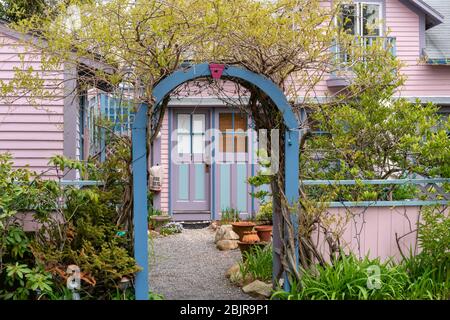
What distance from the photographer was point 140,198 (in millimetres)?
6234

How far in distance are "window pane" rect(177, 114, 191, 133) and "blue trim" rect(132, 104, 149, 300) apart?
7657 millimetres

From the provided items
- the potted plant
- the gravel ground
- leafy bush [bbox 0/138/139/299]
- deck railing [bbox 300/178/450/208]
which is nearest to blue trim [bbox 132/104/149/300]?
leafy bush [bbox 0/138/139/299]

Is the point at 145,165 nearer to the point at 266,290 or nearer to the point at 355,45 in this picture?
the point at 266,290

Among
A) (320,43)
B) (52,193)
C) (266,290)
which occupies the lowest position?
(266,290)

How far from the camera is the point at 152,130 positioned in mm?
6512

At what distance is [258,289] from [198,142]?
7007 millimetres

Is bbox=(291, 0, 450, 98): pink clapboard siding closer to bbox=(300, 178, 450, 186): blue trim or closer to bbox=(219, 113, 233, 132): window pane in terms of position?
bbox=(219, 113, 233, 132): window pane

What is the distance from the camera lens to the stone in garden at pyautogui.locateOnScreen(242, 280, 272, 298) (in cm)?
718

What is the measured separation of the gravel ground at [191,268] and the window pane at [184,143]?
6.90 feet

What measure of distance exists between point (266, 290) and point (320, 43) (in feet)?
9.68

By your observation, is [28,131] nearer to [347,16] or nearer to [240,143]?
[347,16]

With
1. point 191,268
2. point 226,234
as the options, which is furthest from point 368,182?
point 226,234

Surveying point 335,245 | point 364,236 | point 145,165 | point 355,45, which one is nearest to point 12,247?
point 145,165

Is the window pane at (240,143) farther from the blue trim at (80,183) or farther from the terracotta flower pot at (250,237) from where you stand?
the blue trim at (80,183)
